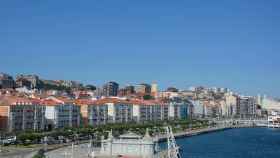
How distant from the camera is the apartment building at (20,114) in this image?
45969 millimetres

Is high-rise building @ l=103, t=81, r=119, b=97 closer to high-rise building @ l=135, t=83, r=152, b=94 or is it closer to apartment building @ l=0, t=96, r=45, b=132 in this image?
high-rise building @ l=135, t=83, r=152, b=94

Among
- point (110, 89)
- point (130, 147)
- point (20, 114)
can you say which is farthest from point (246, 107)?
point (130, 147)

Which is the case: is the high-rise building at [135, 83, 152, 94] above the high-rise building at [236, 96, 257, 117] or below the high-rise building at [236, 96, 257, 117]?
above

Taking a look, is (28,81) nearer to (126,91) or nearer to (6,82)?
(6,82)

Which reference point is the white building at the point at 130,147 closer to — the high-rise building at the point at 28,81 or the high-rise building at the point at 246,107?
the high-rise building at the point at 28,81

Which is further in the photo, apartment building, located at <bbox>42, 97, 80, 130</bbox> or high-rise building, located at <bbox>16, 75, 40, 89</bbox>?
high-rise building, located at <bbox>16, 75, 40, 89</bbox>

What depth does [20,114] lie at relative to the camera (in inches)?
1861

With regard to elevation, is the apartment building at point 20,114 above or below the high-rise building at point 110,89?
below

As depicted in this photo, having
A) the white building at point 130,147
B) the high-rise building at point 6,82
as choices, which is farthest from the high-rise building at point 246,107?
the white building at point 130,147

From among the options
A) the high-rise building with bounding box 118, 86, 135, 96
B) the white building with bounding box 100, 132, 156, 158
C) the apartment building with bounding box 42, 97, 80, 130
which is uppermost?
the high-rise building with bounding box 118, 86, 135, 96

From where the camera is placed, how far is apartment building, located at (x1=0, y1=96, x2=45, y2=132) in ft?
151

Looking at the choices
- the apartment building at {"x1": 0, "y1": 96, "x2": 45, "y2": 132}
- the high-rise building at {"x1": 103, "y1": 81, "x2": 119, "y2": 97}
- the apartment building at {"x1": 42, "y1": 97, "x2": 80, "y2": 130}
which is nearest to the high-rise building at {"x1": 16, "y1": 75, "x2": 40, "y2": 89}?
the high-rise building at {"x1": 103, "y1": 81, "x2": 119, "y2": 97}

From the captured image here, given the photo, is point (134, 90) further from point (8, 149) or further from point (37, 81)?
point (8, 149)

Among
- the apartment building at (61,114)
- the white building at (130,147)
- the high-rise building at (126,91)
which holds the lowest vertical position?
the white building at (130,147)
